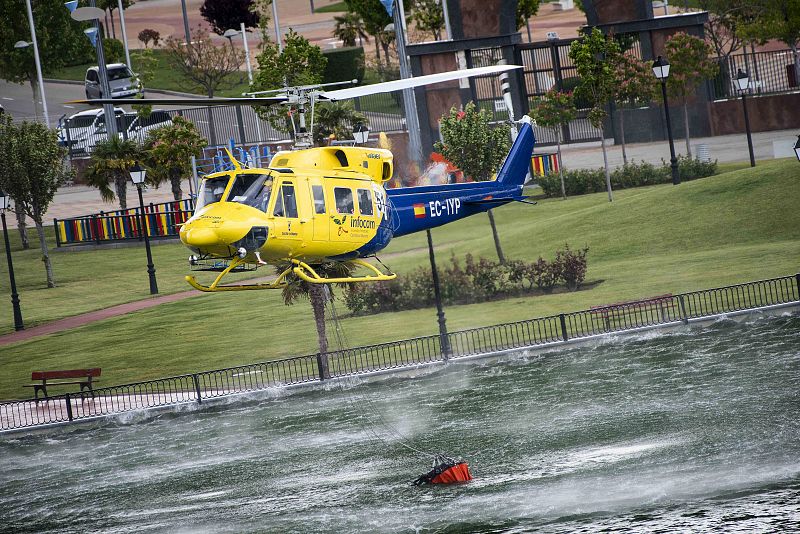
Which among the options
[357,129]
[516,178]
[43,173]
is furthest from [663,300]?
[43,173]

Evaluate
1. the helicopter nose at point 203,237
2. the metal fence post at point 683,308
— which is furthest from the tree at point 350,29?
the helicopter nose at point 203,237

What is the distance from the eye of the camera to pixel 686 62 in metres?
55.6

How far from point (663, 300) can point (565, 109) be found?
631 inches

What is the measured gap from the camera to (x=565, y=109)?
177ft

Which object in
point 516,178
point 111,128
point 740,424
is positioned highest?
point 111,128

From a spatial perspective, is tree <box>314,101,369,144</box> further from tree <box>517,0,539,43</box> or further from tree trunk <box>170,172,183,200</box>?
tree <box>517,0,539,43</box>

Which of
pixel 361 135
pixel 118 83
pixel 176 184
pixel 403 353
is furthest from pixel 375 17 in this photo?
pixel 403 353

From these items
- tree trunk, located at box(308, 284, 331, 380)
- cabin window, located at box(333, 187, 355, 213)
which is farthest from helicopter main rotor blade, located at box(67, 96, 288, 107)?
tree trunk, located at box(308, 284, 331, 380)

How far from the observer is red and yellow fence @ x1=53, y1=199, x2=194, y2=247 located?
57.4 metres

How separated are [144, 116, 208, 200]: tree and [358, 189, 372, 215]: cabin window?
30.4 meters

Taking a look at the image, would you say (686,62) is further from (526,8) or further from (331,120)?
(526,8)

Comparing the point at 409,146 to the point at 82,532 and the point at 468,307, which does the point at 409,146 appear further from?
the point at 82,532

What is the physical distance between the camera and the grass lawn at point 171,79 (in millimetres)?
85562

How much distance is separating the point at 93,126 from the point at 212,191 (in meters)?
48.9
